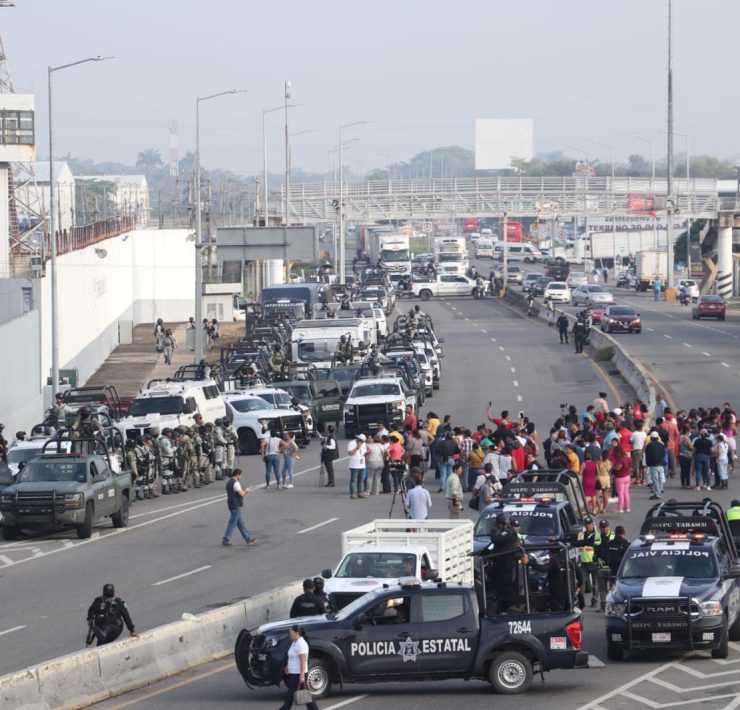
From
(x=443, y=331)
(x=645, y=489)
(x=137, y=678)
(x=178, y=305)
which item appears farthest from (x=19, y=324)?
(x=178, y=305)

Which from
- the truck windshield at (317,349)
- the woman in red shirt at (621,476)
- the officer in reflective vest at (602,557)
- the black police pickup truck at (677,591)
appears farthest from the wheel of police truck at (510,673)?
the truck windshield at (317,349)

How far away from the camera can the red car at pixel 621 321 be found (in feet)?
230

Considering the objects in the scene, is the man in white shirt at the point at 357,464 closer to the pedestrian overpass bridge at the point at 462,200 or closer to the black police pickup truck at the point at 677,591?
the black police pickup truck at the point at 677,591

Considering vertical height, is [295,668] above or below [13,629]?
above

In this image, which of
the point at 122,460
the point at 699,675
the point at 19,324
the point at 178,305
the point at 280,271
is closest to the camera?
the point at 699,675

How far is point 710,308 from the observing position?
261ft

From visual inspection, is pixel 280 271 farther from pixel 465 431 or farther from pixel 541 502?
pixel 541 502

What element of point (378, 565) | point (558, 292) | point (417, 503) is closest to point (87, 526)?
point (417, 503)

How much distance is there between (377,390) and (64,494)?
1614 centimetres

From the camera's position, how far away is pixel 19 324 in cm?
5081

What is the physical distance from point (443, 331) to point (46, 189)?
4527cm

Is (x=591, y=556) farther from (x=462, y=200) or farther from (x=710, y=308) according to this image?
(x=462, y=200)

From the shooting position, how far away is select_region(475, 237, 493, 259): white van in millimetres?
161625

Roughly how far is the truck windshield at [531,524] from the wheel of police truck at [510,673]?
232 inches
